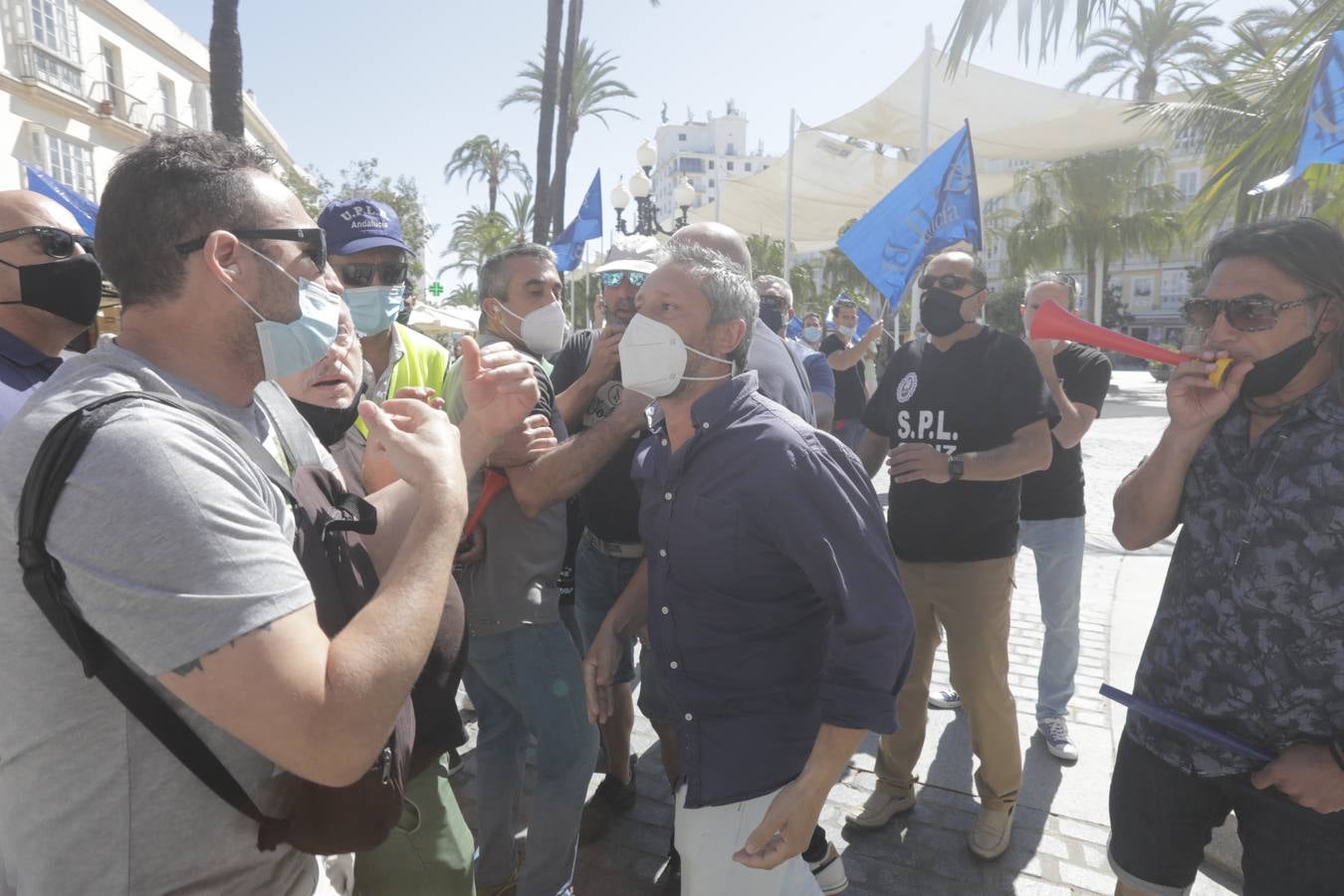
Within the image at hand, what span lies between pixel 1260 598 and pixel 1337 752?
0.34 m

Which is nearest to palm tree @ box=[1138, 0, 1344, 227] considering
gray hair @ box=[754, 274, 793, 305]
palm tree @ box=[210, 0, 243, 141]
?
gray hair @ box=[754, 274, 793, 305]

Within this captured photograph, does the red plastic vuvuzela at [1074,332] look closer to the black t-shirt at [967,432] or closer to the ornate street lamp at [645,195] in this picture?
the black t-shirt at [967,432]

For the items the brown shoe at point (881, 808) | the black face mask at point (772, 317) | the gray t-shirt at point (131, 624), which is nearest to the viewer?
the gray t-shirt at point (131, 624)

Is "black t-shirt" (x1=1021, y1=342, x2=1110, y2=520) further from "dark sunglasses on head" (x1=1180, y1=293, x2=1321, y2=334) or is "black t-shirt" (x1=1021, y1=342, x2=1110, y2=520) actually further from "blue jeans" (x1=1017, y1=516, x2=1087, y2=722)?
"dark sunglasses on head" (x1=1180, y1=293, x2=1321, y2=334)

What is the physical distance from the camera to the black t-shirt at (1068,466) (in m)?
4.21

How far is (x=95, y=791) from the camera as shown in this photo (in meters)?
1.13

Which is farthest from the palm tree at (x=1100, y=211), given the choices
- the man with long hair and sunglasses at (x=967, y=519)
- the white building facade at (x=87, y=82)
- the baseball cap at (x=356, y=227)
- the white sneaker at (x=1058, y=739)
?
the baseball cap at (x=356, y=227)

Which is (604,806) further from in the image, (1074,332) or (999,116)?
(999,116)

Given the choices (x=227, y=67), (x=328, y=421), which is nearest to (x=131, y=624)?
(x=328, y=421)

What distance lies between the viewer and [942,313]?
3510 mm

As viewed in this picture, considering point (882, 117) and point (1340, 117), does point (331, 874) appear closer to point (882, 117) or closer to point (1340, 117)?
point (1340, 117)

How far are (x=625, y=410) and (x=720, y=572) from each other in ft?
2.55

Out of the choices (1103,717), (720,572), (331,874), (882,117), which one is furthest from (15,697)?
(882,117)

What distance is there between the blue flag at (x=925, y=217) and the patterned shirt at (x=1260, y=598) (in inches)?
211
